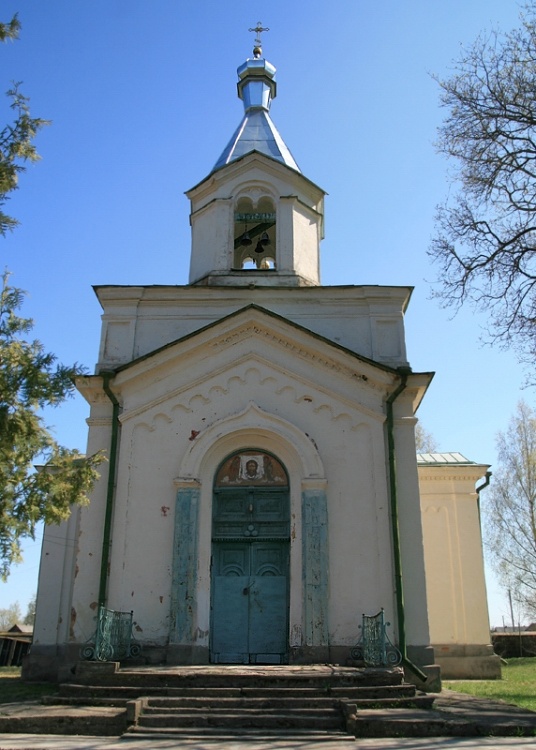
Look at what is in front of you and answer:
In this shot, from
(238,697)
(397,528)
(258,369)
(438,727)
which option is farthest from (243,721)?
(258,369)

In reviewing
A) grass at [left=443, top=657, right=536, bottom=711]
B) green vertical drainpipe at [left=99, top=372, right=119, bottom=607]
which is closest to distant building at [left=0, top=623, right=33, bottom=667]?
green vertical drainpipe at [left=99, top=372, right=119, bottom=607]

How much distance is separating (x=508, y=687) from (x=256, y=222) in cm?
1000

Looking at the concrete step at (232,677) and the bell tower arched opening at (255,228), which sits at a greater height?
the bell tower arched opening at (255,228)

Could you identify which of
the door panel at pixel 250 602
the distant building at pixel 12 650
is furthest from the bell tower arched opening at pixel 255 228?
the distant building at pixel 12 650

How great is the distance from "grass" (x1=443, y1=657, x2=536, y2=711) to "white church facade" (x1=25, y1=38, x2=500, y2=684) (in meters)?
0.64

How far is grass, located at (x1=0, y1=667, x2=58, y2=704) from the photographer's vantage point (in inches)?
376

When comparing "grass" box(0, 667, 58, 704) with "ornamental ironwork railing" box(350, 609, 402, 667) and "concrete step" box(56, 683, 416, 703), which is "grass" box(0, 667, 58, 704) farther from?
"ornamental ironwork railing" box(350, 609, 402, 667)

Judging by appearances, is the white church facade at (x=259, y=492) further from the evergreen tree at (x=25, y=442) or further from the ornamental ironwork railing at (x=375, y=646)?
the evergreen tree at (x=25, y=442)

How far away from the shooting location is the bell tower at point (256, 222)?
14766 mm

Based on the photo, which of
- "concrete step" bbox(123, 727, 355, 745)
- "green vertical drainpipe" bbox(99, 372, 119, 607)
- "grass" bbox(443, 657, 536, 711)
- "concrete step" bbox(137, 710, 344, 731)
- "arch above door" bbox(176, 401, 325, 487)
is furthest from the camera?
"arch above door" bbox(176, 401, 325, 487)

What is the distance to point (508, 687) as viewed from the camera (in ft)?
38.3

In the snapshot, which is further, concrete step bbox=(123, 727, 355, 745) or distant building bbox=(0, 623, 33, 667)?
distant building bbox=(0, 623, 33, 667)

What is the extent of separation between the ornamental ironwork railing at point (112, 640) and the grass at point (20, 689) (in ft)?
2.89

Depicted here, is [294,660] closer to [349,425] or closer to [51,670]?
[349,425]
